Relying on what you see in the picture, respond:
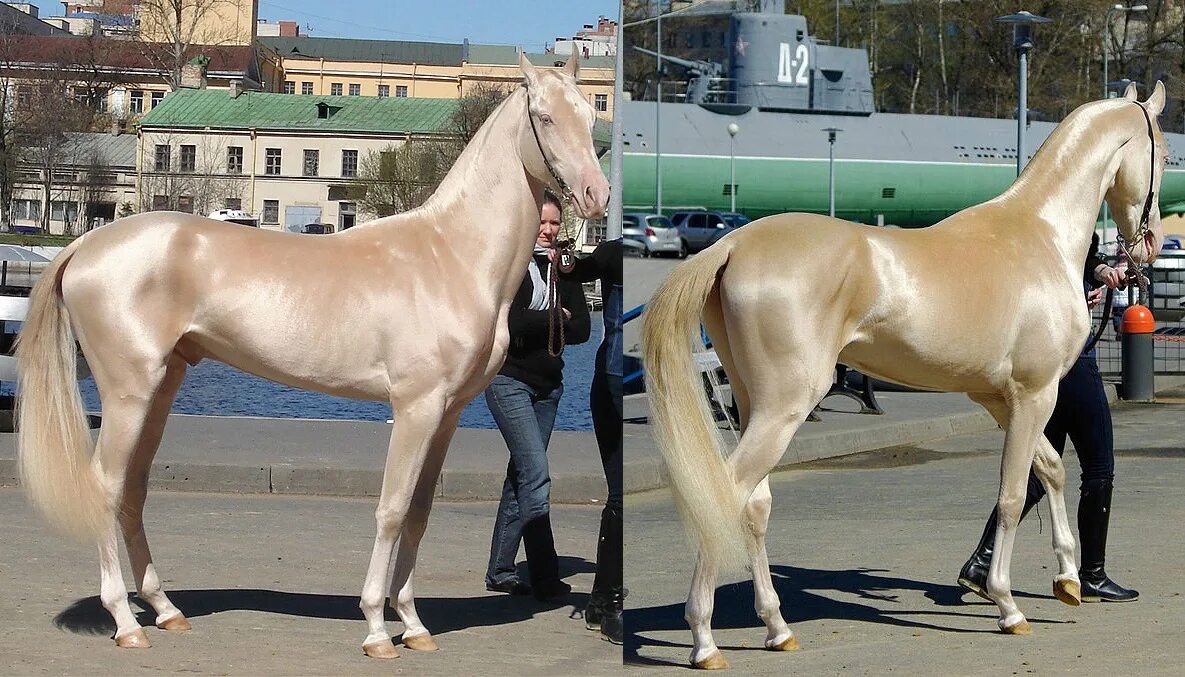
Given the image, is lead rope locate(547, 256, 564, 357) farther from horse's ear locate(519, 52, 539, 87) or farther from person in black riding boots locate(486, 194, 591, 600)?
horse's ear locate(519, 52, 539, 87)

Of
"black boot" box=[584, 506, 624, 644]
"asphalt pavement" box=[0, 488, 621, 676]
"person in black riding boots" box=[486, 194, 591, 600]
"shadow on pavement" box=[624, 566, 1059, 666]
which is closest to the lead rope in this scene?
"person in black riding boots" box=[486, 194, 591, 600]

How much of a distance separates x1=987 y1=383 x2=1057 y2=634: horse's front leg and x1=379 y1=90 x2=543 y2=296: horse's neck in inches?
79.5

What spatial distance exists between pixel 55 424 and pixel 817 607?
2.94 meters

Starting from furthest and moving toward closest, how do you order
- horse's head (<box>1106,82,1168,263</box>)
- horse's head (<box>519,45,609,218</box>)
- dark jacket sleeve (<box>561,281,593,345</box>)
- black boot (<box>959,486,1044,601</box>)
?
black boot (<box>959,486,1044,601</box>) → horse's head (<box>1106,82,1168,263</box>) → dark jacket sleeve (<box>561,281,593,345</box>) → horse's head (<box>519,45,609,218</box>)

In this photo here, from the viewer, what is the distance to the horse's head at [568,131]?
420 centimetres

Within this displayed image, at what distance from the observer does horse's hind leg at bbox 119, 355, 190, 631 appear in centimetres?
468

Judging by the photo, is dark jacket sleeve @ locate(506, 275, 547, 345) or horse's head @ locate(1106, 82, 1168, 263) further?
horse's head @ locate(1106, 82, 1168, 263)

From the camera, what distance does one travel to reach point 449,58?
18.6 ft

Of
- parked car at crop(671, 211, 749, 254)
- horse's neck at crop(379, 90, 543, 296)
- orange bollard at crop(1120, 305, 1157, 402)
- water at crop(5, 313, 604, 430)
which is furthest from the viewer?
orange bollard at crop(1120, 305, 1157, 402)

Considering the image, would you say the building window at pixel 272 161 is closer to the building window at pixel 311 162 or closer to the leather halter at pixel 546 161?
the building window at pixel 311 162

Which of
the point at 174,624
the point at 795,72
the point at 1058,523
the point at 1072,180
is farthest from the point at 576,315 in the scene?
the point at 795,72

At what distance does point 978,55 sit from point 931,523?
29.3 metres

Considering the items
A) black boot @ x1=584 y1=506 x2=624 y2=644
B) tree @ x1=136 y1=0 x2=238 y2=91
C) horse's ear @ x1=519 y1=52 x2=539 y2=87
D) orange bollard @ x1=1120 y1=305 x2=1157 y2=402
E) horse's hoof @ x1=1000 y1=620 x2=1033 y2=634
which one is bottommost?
orange bollard @ x1=1120 y1=305 x2=1157 y2=402

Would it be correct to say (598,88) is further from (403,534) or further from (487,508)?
(487,508)
